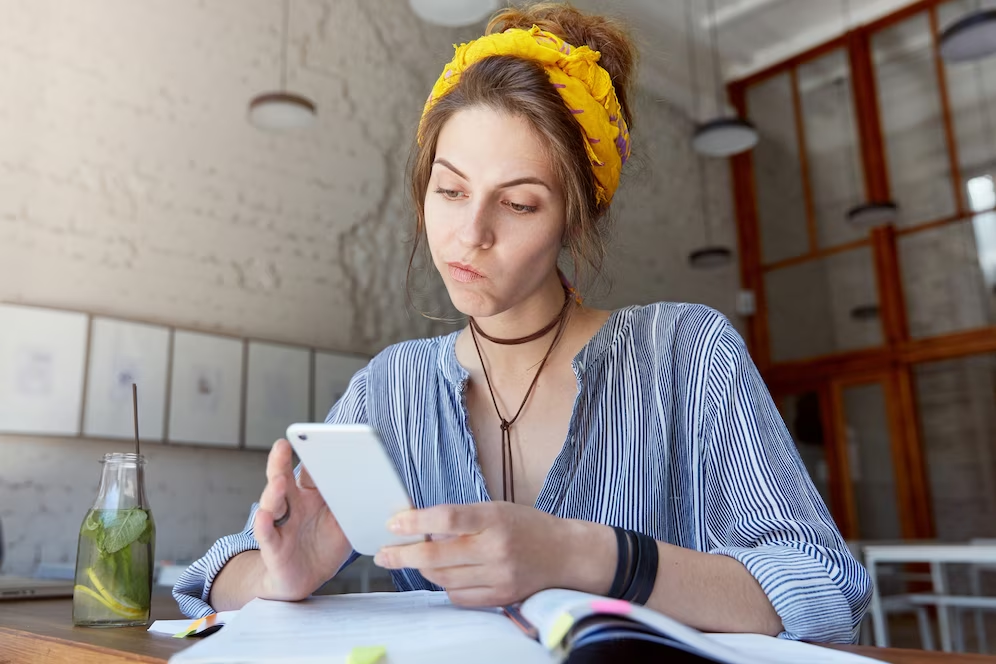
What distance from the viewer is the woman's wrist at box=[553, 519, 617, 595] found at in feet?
2.03

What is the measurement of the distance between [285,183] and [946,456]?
5.57 m

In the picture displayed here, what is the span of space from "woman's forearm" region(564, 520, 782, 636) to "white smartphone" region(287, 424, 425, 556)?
0.13m

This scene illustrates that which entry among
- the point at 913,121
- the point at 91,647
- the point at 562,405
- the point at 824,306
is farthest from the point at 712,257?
the point at 91,647

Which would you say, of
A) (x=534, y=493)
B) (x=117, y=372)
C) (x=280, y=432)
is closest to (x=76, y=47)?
(x=117, y=372)

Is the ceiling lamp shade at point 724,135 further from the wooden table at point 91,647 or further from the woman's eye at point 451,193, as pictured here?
the wooden table at point 91,647

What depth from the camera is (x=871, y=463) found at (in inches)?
273

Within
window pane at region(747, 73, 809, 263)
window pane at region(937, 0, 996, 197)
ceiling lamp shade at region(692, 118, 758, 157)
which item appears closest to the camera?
ceiling lamp shade at region(692, 118, 758, 157)

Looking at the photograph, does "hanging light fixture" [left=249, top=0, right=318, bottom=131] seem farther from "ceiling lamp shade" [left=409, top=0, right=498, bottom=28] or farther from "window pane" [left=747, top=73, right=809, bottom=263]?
"window pane" [left=747, top=73, right=809, bottom=263]

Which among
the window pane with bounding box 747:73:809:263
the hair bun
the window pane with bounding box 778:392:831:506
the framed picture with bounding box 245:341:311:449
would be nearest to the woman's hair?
the hair bun

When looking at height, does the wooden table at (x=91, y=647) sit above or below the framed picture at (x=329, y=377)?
below

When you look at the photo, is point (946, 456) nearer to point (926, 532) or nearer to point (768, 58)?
point (926, 532)

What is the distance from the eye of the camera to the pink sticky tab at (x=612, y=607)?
1.45ft

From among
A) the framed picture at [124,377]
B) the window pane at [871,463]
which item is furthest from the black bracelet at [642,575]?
the window pane at [871,463]

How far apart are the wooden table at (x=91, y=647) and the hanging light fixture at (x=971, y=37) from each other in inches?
174
